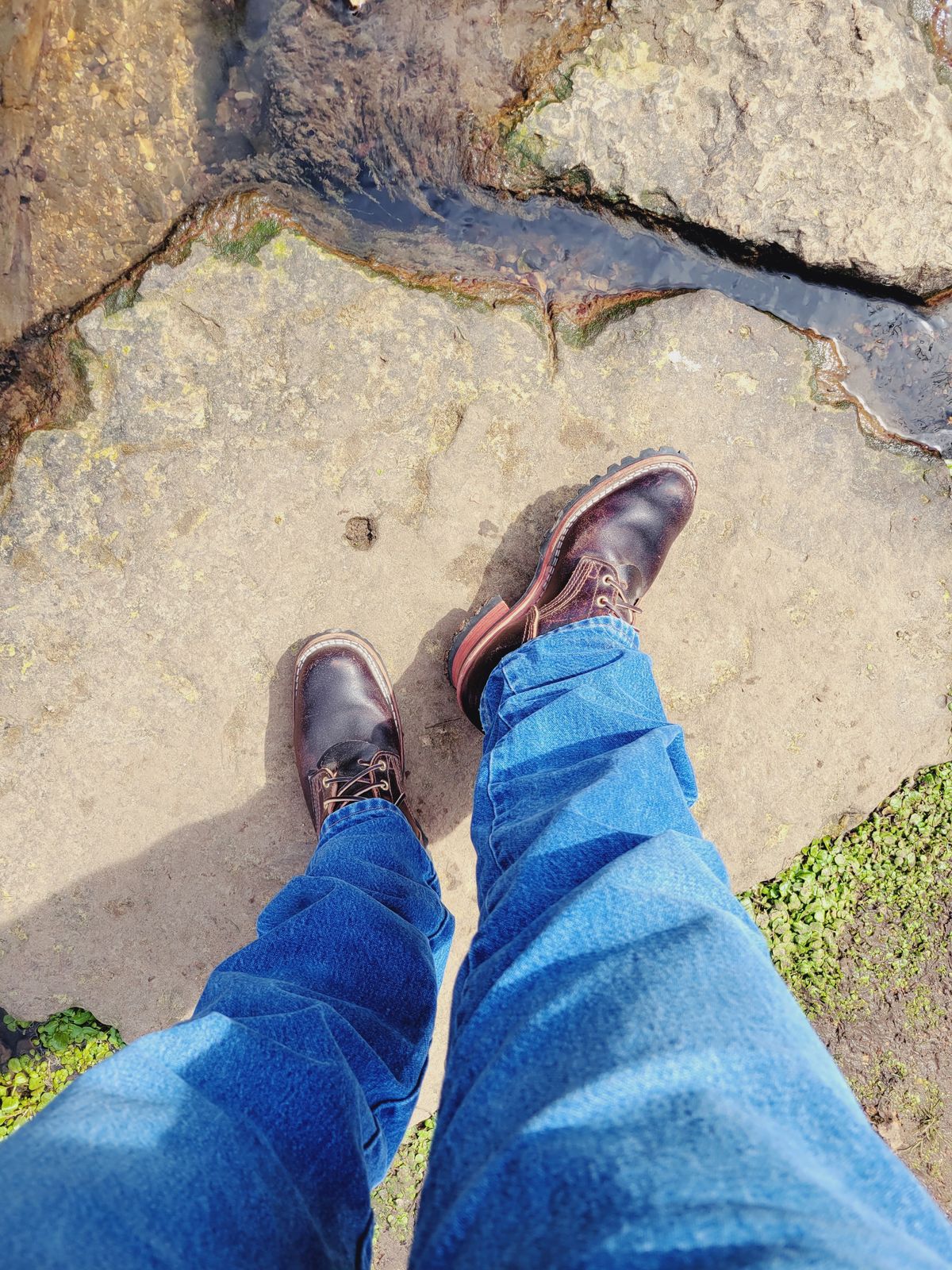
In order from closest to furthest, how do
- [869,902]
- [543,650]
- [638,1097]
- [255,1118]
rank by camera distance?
[638,1097], [255,1118], [543,650], [869,902]

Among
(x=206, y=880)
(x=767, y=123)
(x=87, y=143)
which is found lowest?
(x=206, y=880)

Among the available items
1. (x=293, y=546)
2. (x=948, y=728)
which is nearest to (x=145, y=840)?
(x=293, y=546)

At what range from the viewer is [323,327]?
7.14ft

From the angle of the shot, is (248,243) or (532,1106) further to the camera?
(248,243)

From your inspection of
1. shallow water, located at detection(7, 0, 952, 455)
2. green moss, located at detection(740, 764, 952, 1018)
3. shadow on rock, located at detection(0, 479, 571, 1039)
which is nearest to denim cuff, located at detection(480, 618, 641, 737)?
shadow on rock, located at detection(0, 479, 571, 1039)

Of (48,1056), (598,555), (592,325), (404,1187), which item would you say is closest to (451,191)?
(592,325)

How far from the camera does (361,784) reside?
214 cm

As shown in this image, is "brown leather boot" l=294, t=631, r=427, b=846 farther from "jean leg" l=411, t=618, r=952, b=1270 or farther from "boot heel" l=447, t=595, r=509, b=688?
"jean leg" l=411, t=618, r=952, b=1270

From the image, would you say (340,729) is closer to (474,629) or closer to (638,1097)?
(474,629)

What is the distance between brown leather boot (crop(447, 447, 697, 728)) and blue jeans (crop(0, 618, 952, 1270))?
2.47 ft

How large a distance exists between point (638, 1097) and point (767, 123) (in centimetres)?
246

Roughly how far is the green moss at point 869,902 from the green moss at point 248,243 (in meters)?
2.45

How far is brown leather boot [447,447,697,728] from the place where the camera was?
2162 millimetres

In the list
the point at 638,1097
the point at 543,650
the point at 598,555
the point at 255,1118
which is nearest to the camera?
the point at 638,1097
